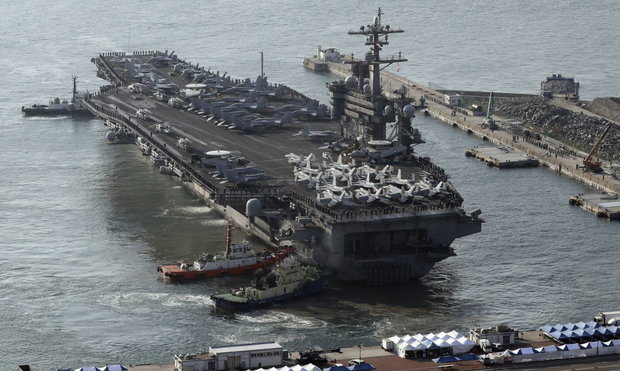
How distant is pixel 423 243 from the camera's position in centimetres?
8606

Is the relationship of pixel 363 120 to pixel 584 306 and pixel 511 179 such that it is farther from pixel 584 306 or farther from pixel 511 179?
pixel 584 306

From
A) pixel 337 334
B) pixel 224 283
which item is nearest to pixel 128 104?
pixel 224 283

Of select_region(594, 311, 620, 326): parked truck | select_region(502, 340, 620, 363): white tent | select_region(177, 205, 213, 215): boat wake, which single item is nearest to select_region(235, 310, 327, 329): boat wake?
select_region(502, 340, 620, 363): white tent

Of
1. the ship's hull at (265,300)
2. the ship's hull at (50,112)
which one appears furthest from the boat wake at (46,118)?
the ship's hull at (265,300)

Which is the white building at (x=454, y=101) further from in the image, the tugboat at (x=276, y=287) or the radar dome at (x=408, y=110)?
the tugboat at (x=276, y=287)

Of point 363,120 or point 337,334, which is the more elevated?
point 363,120

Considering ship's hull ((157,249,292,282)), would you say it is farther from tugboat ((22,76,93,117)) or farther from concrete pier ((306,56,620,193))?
tugboat ((22,76,93,117))

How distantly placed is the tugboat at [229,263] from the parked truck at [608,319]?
22153mm

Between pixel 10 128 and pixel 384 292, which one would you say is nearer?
pixel 384 292

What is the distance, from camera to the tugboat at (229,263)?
285 feet

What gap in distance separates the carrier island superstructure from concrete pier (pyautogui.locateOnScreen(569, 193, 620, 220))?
40.3 feet

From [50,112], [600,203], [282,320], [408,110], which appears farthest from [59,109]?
[282,320]

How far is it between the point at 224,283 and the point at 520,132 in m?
54.5

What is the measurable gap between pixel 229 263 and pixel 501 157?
4126 cm
